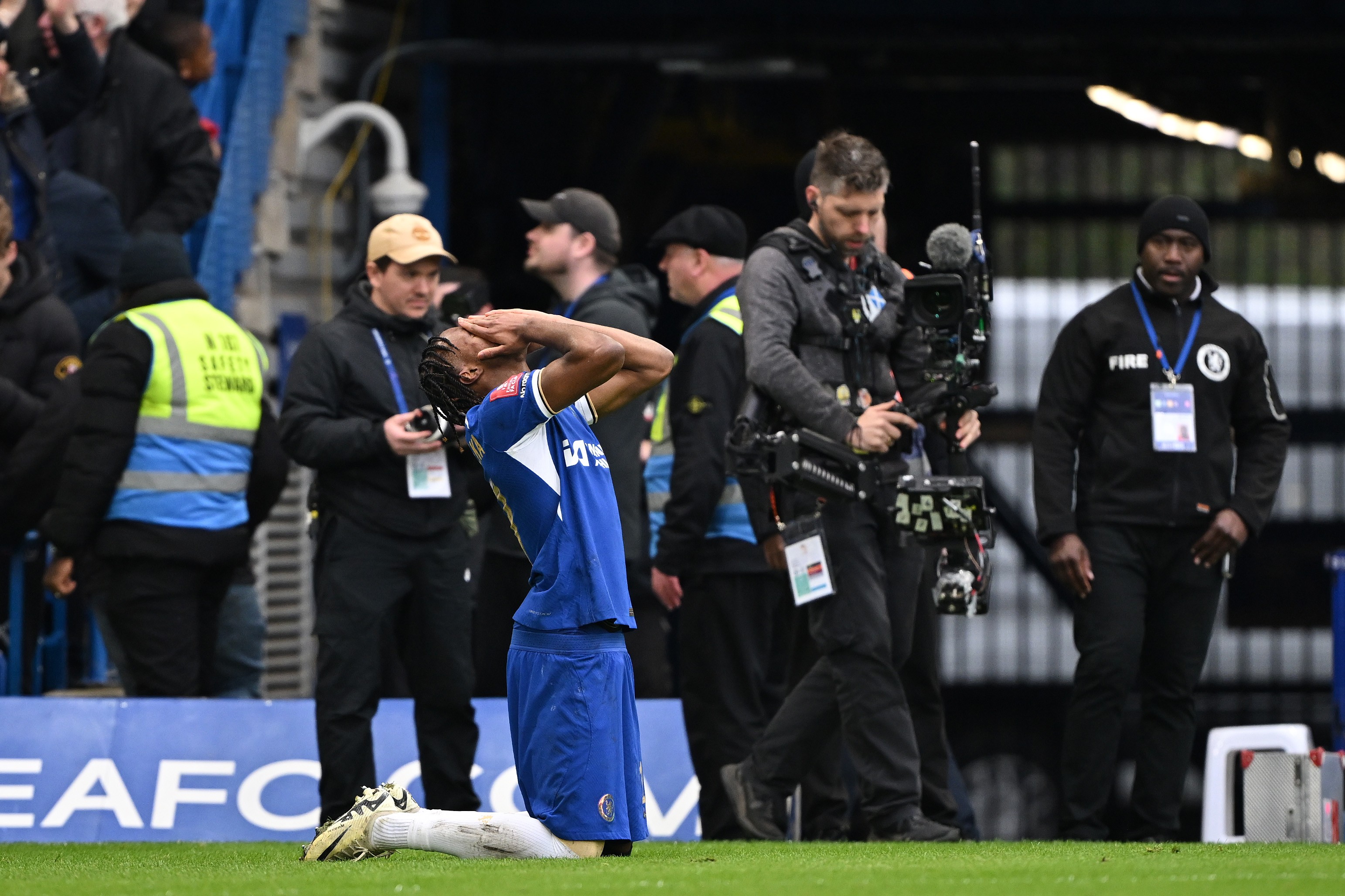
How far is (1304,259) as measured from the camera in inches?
922

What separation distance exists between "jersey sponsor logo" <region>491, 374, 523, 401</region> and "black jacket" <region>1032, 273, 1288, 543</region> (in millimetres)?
2605

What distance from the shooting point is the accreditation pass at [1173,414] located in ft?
24.9

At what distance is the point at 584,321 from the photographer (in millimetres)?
7793

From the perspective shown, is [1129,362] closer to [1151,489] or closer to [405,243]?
[1151,489]

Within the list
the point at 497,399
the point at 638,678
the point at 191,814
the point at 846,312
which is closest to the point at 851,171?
the point at 846,312

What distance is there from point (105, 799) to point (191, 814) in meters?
0.31

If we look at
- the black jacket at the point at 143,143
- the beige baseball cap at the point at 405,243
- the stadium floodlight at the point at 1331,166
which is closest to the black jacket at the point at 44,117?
the black jacket at the point at 143,143

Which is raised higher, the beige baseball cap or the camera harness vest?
the beige baseball cap

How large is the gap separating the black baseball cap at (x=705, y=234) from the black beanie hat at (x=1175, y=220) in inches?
61.5

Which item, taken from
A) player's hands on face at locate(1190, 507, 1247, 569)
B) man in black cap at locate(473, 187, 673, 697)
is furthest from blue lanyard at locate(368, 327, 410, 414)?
player's hands on face at locate(1190, 507, 1247, 569)

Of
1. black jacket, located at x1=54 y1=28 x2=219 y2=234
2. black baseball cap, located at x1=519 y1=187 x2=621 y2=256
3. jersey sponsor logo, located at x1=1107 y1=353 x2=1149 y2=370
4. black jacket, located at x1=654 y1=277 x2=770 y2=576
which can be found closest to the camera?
jersey sponsor logo, located at x1=1107 y1=353 x2=1149 y2=370

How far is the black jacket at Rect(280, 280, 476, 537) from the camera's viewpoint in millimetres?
7215

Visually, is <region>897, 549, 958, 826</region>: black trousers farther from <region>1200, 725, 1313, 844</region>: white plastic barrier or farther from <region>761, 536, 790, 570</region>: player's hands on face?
<region>1200, 725, 1313, 844</region>: white plastic barrier

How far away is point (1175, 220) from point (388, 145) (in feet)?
21.8
